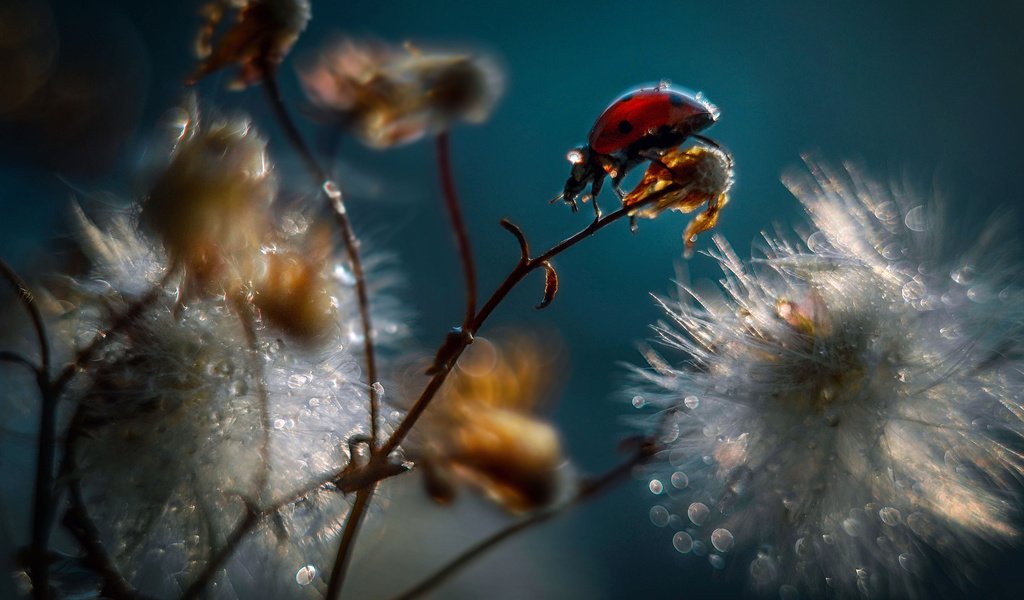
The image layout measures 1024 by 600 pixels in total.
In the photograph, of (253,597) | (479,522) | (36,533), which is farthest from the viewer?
(479,522)

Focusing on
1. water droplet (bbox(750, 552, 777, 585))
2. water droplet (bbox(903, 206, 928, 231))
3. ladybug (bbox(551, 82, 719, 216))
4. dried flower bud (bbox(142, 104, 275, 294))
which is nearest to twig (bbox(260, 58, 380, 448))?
dried flower bud (bbox(142, 104, 275, 294))

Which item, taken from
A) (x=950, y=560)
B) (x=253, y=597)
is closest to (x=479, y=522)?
(x=253, y=597)

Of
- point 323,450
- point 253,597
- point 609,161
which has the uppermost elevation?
point 609,161

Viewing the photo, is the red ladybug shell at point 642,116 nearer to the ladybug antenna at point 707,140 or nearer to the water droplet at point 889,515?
the ladybug antenna at point 707,140

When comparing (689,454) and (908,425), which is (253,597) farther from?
(908,425)

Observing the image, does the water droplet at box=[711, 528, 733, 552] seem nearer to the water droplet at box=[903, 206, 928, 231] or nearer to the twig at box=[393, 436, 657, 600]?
the twig at box=[393, 436, 657, 600]

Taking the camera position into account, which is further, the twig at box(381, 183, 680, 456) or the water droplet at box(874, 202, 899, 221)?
the water droplet at box(874, 202, 899, 221)

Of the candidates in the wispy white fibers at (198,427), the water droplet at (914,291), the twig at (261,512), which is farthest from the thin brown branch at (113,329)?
the water droplet at (914,291)
